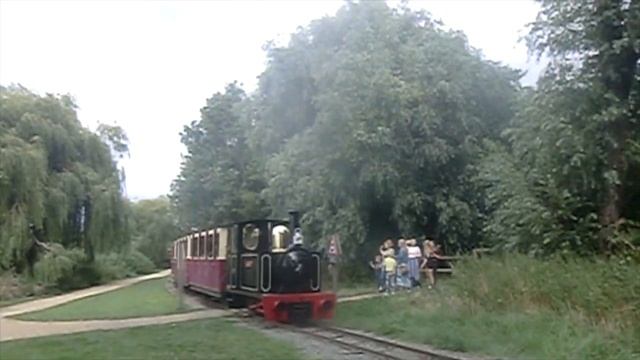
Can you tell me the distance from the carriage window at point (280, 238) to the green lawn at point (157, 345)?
2.90m

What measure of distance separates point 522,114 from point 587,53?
234 centimetres

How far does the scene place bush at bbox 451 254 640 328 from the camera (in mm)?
11523

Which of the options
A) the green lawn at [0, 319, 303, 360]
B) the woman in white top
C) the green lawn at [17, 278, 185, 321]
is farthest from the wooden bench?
the green lawn at [0, 319, 303, 360]

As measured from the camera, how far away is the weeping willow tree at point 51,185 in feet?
91.4

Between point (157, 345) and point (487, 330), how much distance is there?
5.13 m

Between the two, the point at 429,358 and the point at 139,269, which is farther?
the point at 139,269

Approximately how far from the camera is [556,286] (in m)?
13.5

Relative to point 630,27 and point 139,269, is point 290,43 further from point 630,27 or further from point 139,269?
point 139,269

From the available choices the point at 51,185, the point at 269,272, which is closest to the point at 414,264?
the point at 269,272

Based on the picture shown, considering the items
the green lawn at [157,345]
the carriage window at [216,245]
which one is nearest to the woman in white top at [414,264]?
the carriage window at [216,245]

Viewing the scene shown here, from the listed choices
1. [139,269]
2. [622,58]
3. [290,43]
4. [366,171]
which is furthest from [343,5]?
[139,269]

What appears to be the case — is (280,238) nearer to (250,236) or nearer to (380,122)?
(250,236)

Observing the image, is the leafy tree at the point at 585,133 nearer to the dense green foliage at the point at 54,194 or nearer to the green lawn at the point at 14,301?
the green lawn at the point at 14,301

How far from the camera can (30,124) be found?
30406 millimetres
